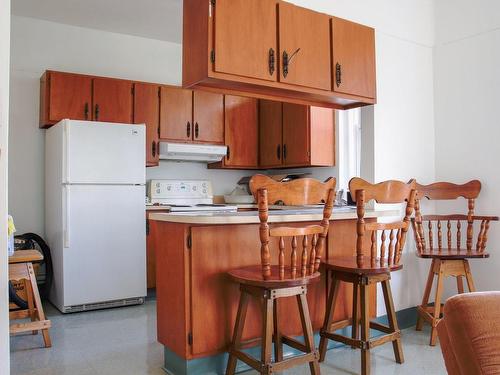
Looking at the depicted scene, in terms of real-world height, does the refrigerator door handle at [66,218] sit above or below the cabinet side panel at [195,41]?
below

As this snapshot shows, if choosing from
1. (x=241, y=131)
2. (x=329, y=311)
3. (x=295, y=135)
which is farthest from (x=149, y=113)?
(x=329, y=311)

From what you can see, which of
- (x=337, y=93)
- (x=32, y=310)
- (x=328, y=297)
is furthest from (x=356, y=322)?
(x=32, y=310)

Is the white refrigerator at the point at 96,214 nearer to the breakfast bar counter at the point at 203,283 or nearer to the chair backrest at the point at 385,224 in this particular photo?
the breakfast bar counter at the point at 203,283

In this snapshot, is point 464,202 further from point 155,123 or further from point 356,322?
point 155,123

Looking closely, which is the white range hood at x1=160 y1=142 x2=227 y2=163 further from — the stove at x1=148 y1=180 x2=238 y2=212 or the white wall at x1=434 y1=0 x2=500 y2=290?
the white wall at x1=434 y1=0 x2=500 y2=290

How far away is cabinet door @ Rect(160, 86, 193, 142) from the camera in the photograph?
15.4 feet

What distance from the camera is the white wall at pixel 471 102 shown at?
3.16 metres

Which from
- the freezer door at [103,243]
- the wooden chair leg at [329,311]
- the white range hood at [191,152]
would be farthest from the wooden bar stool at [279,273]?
the white range hood at [191,152]

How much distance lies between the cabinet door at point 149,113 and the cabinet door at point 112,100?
0.08 meters

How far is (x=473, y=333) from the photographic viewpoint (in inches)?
30.9

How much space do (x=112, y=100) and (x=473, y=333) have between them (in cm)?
422

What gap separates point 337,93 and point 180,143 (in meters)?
2.35

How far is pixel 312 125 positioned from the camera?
4.36 m

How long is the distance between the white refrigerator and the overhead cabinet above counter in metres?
1.75
